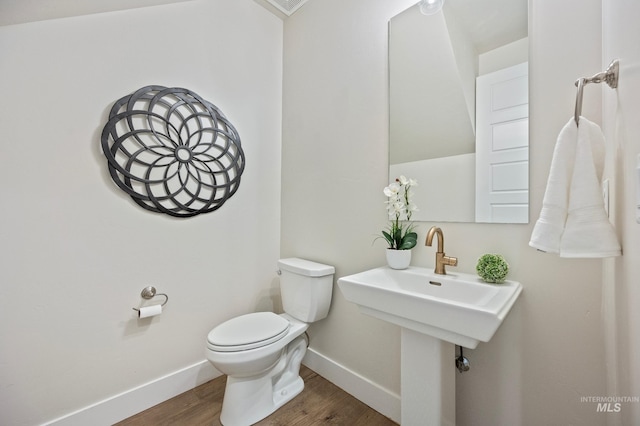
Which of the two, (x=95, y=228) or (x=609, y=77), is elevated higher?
(x=609, y=77)

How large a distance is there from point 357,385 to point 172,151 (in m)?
1.79

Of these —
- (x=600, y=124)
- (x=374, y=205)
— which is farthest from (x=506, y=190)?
(x=374, y=205)

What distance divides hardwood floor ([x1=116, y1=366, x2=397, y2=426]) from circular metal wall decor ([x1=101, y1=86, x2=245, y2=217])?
110 cm

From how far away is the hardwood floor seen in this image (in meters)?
1.34

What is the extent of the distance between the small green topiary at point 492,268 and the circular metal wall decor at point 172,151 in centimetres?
151

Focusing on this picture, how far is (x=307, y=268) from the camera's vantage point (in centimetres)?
159

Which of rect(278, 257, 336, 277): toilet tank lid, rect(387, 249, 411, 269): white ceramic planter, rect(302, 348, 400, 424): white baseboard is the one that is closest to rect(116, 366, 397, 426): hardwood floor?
rect(302, 348, 400, 424): white baseboard

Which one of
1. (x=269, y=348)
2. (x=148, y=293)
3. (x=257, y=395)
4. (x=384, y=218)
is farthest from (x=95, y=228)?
(x=384, y=218)

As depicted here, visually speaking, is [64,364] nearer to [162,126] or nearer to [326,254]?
[162,126]

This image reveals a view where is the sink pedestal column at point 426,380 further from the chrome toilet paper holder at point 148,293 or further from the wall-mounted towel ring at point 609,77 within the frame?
the chrome toilet paper holder at point 148,293

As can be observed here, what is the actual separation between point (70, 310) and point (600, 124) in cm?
232

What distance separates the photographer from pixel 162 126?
58.9 inches

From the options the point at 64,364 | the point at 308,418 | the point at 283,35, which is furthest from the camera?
the point at 283,35

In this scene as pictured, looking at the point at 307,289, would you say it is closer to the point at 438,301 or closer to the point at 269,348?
the point at 269,348
